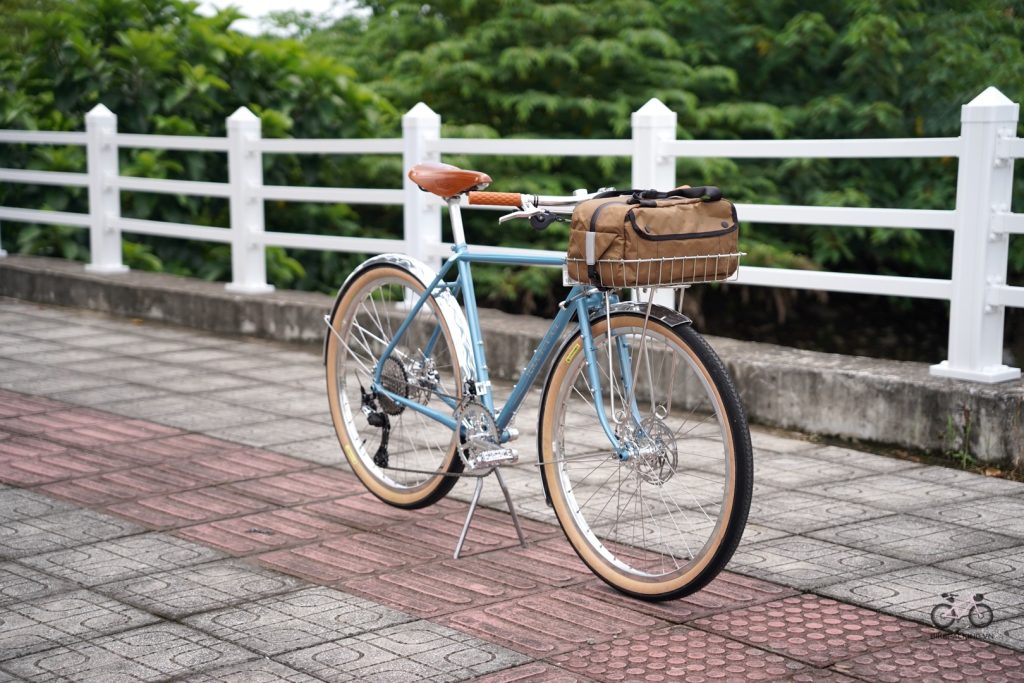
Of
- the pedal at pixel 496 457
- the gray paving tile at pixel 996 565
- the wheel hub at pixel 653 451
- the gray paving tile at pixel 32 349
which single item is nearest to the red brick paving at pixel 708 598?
the wheel hub at pixel 653 451

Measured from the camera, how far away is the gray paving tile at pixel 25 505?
18.4 ft

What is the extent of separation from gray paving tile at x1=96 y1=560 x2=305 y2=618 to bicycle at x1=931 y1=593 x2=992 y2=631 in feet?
6.54

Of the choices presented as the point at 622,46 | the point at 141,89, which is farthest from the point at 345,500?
the point at 622,46

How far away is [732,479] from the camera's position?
4.34m

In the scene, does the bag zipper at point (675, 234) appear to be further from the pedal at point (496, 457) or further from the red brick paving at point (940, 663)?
the red brick paving at point (940, 663)

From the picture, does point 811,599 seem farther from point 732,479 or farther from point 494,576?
point 494,576

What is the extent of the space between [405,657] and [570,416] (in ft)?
4.60

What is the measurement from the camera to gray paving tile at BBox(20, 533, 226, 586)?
192 inches

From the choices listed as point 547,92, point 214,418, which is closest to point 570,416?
point 214,418

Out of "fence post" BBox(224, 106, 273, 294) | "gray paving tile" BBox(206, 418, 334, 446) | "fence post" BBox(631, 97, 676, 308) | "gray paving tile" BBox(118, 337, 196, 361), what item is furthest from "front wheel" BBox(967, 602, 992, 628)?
"fence post" BBox(224, 106, 273, 294)

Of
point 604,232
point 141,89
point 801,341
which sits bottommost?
point 801,341

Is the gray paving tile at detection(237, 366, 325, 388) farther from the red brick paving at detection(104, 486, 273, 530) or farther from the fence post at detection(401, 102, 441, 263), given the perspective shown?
the red brick paving at detection(104, 486, 273, 530)

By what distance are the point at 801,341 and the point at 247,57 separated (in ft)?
21.4

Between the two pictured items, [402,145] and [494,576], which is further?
[402,145]
